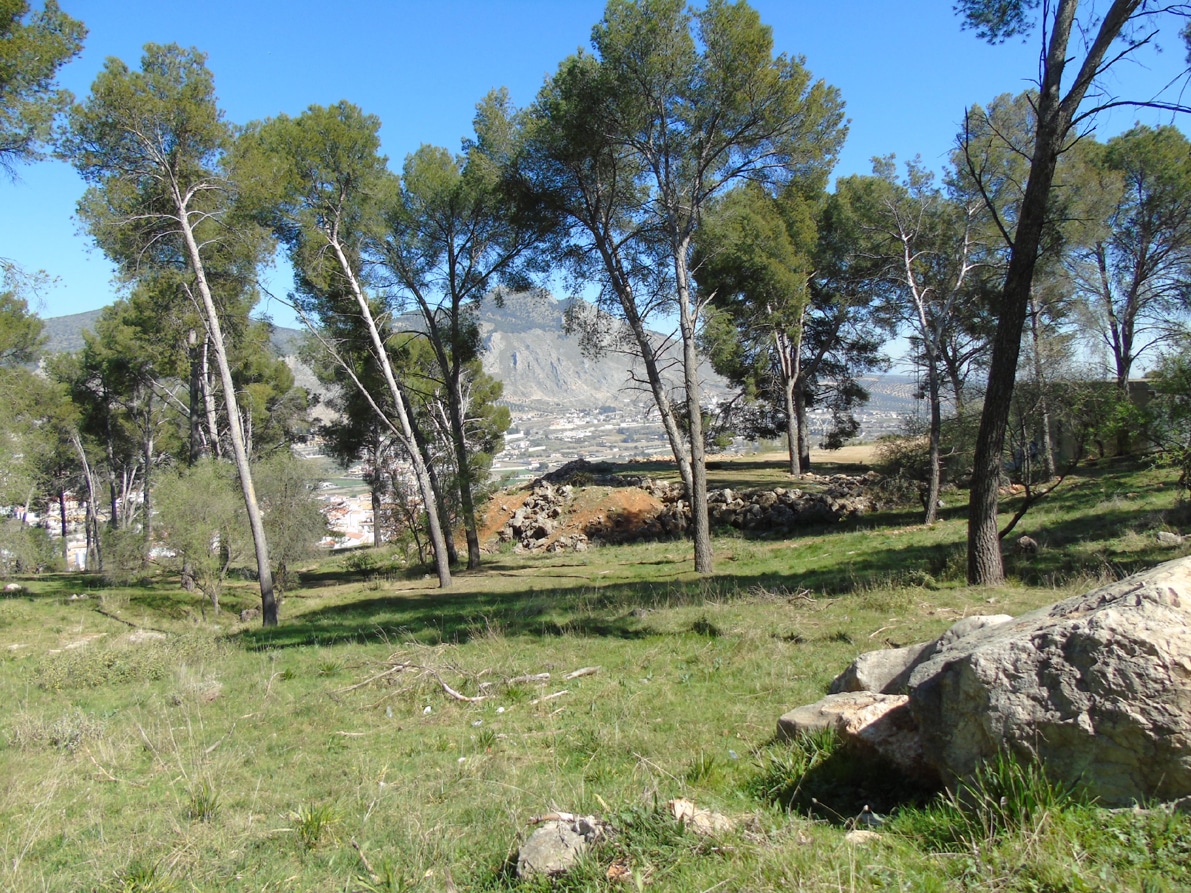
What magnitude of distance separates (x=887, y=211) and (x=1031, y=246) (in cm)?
958

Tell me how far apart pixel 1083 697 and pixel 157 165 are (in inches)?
632

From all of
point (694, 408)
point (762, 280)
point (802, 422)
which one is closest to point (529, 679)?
point (694, 408)

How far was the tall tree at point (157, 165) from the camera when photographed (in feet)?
42.4

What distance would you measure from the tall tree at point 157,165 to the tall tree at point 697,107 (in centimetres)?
757

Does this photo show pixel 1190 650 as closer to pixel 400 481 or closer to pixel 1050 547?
pixel 1050 547

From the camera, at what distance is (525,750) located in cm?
513

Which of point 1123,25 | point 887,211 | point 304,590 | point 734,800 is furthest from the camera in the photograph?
point 304,590

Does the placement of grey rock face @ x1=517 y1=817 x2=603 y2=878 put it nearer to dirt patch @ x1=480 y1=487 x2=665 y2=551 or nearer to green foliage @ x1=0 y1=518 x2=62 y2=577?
dirt patch @ x1=480 y1=487 x2=665 y2=551

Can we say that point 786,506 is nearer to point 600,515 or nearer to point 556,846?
point 600,515

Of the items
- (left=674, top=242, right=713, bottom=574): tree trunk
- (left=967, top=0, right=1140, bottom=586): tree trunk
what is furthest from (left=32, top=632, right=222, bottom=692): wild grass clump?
(left=967, top=0, right=1140, bottom=586): tree trunk

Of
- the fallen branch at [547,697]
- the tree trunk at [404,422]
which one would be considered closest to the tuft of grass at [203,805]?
the fallen branch at [547,697]

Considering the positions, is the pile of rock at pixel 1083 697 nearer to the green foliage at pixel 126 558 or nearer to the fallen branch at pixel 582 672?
the fallen branch at pixel 582 672

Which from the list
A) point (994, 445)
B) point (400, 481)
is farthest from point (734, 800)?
point (400, 481)

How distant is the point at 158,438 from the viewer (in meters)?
33.7
